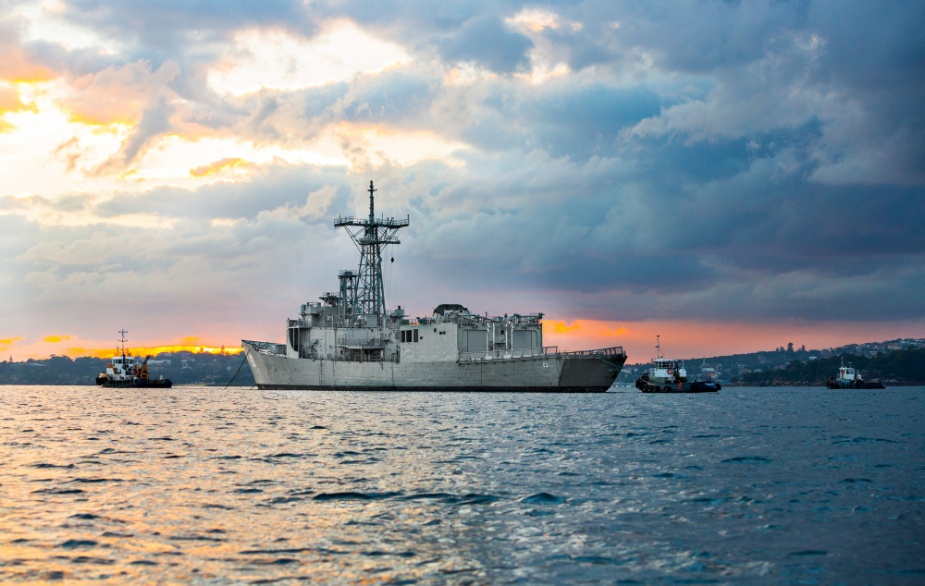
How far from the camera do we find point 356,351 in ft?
303

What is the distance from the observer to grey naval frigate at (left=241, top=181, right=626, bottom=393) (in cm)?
7781

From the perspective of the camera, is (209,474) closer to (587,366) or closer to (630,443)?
(630,443)

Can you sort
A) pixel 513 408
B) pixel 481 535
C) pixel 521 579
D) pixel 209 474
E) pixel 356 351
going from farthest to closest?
pixel 356 351
pixel 513 408
pixel 209 474
pixel 481 535
pixel 521 579

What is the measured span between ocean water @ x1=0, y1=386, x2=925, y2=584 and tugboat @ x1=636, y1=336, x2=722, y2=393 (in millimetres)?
71703

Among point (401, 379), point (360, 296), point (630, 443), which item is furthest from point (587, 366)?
point (630, 443)

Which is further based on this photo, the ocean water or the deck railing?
the deck railing

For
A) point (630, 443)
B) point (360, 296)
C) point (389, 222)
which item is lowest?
point (630, 443)

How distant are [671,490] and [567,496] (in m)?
2.47

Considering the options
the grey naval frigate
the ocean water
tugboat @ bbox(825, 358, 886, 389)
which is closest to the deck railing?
the grey naval frigate

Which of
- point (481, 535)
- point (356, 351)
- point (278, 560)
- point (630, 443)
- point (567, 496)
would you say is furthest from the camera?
point (356, 351)

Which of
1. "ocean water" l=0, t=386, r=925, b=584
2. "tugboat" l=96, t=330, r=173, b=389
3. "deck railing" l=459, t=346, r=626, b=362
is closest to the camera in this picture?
"ocean water" l=0, t=386, r=925, b=584

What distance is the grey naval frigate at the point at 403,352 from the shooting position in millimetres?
77812

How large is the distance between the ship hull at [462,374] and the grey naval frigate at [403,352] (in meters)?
0.10

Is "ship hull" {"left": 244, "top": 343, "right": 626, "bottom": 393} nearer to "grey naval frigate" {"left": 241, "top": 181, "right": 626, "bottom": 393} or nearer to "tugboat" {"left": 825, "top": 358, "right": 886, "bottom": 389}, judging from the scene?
"grey naval frigate" {"left": 241, "top": 181, "right": 626, "bottom": 393}
